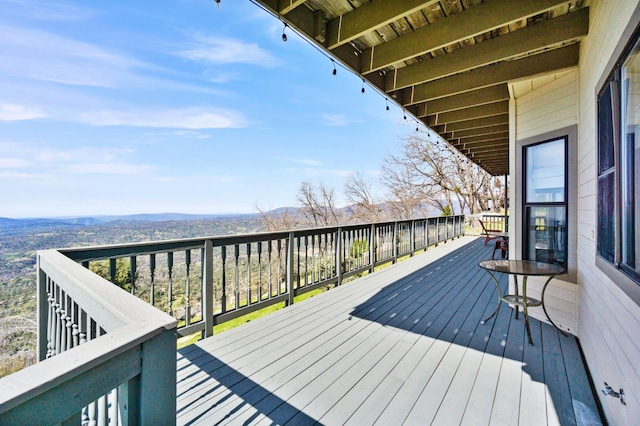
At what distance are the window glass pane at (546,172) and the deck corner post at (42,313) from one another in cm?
511

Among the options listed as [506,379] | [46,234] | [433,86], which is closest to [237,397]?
[506,379]

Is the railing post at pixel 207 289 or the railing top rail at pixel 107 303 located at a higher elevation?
the railing top rail at pixel 107 303

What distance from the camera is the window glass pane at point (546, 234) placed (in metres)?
3.27

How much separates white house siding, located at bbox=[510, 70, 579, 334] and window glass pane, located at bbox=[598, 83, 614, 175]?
1.17 m

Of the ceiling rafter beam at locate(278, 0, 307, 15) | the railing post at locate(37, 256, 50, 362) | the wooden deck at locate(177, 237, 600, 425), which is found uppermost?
the ceiling rafter beam at locate(278, 0, 307, 15)

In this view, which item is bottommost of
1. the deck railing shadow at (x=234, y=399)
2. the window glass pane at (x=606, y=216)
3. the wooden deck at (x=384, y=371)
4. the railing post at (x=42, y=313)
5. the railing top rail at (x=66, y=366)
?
the deck railing shadow at (x=234, y=399)

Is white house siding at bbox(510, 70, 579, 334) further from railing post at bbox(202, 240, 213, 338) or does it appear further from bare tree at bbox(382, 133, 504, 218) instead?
bare tree at bbox(382, 133, 504, 218)

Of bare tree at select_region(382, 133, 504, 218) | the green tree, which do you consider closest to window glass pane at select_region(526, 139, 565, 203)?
the green tree

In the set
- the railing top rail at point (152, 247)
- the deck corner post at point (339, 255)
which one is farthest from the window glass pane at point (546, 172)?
the railing top rail at point (152, 247)

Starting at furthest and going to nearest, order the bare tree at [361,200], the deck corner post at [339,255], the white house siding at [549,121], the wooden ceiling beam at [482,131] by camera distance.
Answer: the bare tree at [361,200] → the wooden ceiling beam at [482,131] → the deck corner post at [339,255] → the white house siding at [549,121]

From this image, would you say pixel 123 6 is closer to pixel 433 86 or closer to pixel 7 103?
pixel 433 86

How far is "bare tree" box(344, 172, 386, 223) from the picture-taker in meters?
21.3

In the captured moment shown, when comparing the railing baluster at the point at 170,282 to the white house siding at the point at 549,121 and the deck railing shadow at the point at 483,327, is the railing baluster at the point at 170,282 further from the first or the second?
the white house siding at the point at 549,121

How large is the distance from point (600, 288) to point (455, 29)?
248cm
